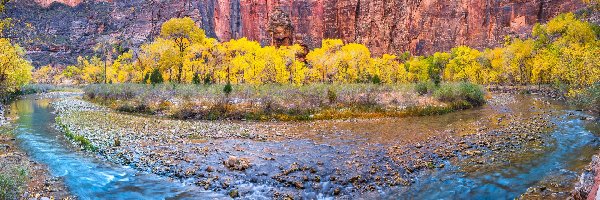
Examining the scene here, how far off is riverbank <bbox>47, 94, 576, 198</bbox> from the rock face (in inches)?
3509

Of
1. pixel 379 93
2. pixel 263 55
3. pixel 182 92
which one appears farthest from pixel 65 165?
pixel 263 55

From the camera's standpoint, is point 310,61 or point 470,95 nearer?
point 470,95

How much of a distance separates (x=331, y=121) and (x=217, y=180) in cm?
1465

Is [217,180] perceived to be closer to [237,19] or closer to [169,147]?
[169,147]

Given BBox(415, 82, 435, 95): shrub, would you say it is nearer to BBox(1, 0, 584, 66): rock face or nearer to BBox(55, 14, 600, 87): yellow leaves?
BBox(55, 14, 600, 87): yellow leaves

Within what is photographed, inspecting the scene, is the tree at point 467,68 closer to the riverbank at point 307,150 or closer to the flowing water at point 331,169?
the riverbank at point 307,150

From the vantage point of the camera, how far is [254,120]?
81.2 feet

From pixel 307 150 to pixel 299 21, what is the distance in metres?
128

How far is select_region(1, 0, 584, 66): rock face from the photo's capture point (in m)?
107

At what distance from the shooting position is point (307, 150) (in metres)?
14.3

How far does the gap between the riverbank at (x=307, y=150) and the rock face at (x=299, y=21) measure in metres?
89.1

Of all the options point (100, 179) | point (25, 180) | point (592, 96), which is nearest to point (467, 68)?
point (592, 96)

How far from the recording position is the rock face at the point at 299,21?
10700 centimetres

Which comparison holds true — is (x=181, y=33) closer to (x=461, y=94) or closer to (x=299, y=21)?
(x=461, y=94)
